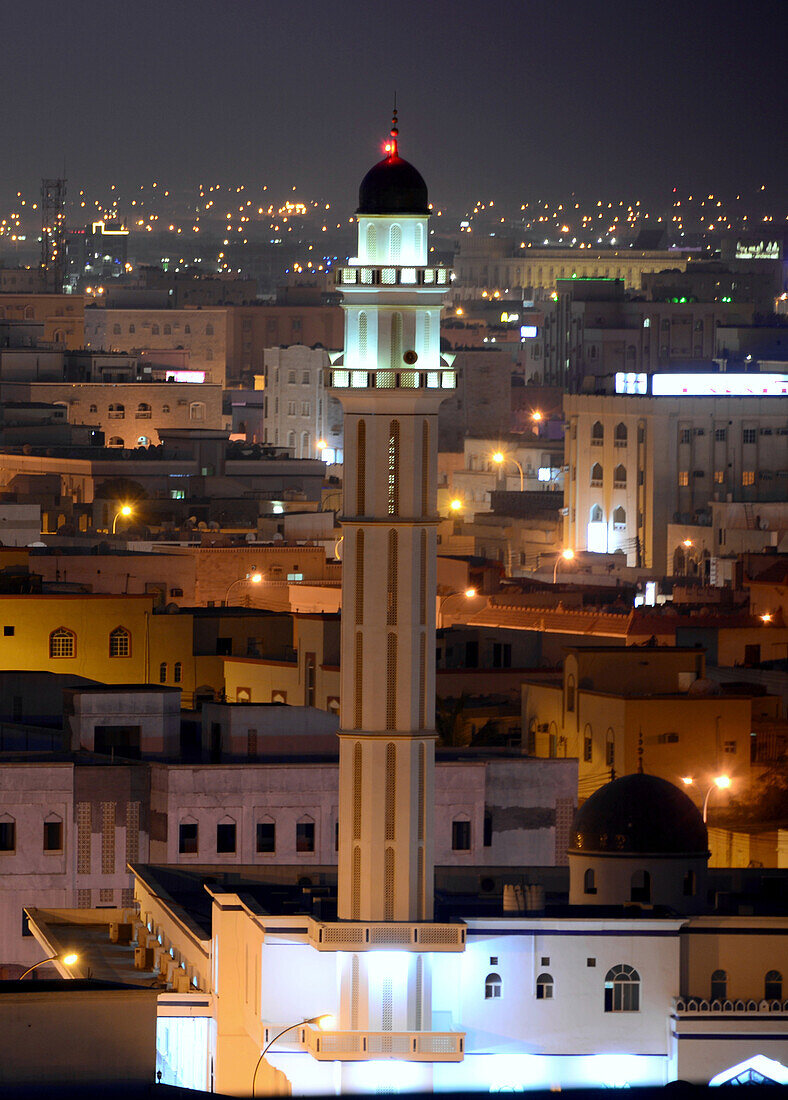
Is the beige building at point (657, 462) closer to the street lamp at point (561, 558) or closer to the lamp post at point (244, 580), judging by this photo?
the street lamp at point (561, 558)

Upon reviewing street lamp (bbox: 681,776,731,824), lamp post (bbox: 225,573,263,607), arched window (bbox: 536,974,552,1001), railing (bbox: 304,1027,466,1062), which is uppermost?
lamp post (bbox: 225,573,263,607)

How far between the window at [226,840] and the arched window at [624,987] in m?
11.6

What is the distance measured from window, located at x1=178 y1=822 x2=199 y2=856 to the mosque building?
32.9ft

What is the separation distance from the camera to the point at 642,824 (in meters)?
45.3

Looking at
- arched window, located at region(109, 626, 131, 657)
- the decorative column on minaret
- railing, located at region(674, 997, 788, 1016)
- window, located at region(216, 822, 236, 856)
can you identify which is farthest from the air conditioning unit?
arched window, located at region(109, 626, 131, 657)

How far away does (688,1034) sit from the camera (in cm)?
4353

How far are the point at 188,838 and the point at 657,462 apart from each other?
63713 mm

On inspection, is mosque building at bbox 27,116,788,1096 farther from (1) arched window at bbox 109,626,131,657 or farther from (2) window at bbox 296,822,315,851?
(1) arched window at bbox 109,626,131,657

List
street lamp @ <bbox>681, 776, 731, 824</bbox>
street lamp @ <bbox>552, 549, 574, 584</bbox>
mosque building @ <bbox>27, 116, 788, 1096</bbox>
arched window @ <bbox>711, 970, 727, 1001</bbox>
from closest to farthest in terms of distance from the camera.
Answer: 1. mosque building @ <bbox>27, 116, 788, 1096</bbox>
2. arched window @ <bbox>711, 970, 727, 1001</bbox>
3. street lamp @ <bbox>681, 776, 731, 824</bbox>
4. street lamp @ <bbox>552, 549, 574, 584</bbox>

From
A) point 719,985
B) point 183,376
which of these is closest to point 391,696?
point 719,985

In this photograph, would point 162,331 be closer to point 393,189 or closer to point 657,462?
point 657,462

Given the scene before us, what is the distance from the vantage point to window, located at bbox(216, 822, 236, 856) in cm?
5422

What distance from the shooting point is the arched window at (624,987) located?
43625 millimetres

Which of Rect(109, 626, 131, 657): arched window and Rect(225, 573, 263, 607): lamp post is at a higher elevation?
Rect(225, 573, 263, 607): lamp post
